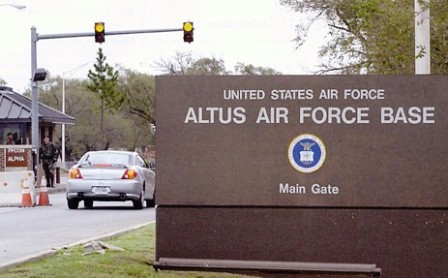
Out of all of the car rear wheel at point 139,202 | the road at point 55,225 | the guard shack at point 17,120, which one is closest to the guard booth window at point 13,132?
the guard shack at point 17,120

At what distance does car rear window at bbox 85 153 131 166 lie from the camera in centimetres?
2416

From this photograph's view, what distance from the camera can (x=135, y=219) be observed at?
20.4 meters

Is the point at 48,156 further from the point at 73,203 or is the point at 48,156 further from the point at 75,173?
the point at 75,173

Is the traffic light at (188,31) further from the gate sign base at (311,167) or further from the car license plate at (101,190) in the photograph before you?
the gate sign base at (311,167)

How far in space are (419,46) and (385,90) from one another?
6.06 m

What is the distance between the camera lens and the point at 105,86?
83.9 m

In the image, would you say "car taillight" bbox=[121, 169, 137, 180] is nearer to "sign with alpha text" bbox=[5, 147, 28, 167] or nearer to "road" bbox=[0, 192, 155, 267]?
"road" bbox=[0, 192, 155, 267]

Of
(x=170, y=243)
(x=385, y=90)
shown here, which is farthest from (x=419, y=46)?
(x=170, y=243)

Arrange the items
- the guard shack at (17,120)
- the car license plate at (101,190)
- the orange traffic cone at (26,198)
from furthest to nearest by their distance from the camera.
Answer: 1. the guard shack at (17,120)
2. the orange traffic cone at (26,198)
3. the car license plate at (101,190)

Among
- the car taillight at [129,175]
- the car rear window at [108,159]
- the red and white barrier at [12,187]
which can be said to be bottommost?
the red and white barrier at [12,187]

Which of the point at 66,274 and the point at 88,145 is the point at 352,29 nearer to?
the point at 66,274

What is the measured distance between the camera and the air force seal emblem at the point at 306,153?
9930 millimetres

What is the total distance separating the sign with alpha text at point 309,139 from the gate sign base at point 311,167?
0.03ft

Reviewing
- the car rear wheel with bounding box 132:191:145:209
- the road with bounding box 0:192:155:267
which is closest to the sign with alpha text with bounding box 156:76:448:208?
the road with bounding box 0:192:155:267
